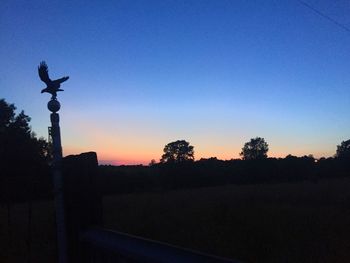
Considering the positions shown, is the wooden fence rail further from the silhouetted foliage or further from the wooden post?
the silhouetted foliage

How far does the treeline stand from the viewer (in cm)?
6469

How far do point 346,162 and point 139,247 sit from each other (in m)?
78.5

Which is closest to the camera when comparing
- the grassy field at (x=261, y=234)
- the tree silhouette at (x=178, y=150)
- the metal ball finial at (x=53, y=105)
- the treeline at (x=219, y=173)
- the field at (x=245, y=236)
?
the metal ball finial at (x=53, y=105)

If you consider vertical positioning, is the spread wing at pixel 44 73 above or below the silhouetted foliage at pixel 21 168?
above

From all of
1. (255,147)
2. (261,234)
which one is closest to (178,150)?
(255,147)

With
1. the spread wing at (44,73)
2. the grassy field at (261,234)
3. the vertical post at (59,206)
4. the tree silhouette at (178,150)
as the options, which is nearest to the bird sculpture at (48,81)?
the spread wing at (44,73)

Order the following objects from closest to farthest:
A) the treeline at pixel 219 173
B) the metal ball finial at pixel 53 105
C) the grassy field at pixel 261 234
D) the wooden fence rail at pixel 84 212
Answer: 1. the wooden fence rail at pixel 84 212
2. the metal ball finial at pixel 53 105
3. the grassy field at pixel 261 234
4. the treeline at pixel 219 173

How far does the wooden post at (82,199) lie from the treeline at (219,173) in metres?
55.0

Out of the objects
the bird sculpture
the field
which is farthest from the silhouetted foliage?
the bird sculpture

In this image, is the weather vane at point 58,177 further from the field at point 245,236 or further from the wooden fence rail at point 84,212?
the field at point 245,236

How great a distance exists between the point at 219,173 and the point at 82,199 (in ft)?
234

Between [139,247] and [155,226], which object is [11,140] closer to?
[155,226]

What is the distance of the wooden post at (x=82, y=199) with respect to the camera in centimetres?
489

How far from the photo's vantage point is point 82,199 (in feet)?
16.1
